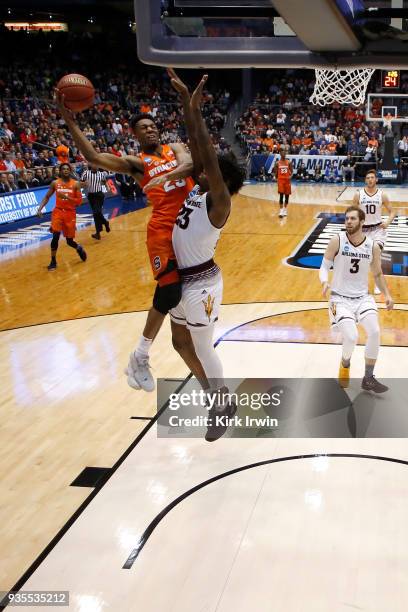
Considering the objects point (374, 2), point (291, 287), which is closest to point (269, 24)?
point (374, 2)

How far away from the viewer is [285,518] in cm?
374

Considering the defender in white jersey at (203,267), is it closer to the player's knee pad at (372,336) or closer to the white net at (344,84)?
the player's knee pad at (372,336)

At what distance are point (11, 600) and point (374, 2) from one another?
3.83m

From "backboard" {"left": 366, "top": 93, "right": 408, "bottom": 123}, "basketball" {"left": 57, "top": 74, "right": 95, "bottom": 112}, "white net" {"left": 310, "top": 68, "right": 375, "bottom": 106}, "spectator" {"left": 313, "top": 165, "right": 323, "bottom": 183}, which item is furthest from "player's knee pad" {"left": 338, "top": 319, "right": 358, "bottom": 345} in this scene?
"spectator" {"left": 313, "top": 165, "right": 323, "bottom": 183}

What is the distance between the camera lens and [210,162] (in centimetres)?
355

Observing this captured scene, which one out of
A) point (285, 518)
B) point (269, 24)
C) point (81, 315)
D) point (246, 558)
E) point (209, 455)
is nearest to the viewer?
point (246, 558)

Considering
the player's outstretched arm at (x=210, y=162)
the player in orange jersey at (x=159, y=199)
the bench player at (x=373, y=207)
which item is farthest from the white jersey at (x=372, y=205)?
the player's outstretched arm at (x=210, y=162)

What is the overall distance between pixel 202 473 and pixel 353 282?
89.1 inches

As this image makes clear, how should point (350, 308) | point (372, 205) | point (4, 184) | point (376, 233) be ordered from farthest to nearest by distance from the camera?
point (4, 184) < point (376, 233) < point (372, 205) < point (350, 308)

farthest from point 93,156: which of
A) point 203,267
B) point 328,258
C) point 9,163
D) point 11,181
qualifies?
point 9,163

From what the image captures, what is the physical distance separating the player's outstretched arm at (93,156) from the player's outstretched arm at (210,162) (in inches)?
28.7

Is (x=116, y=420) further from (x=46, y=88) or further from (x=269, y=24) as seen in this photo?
(x=46, y=88)

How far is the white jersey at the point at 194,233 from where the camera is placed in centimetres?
403

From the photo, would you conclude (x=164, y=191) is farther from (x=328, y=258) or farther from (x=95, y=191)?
(x=95, y=191)
